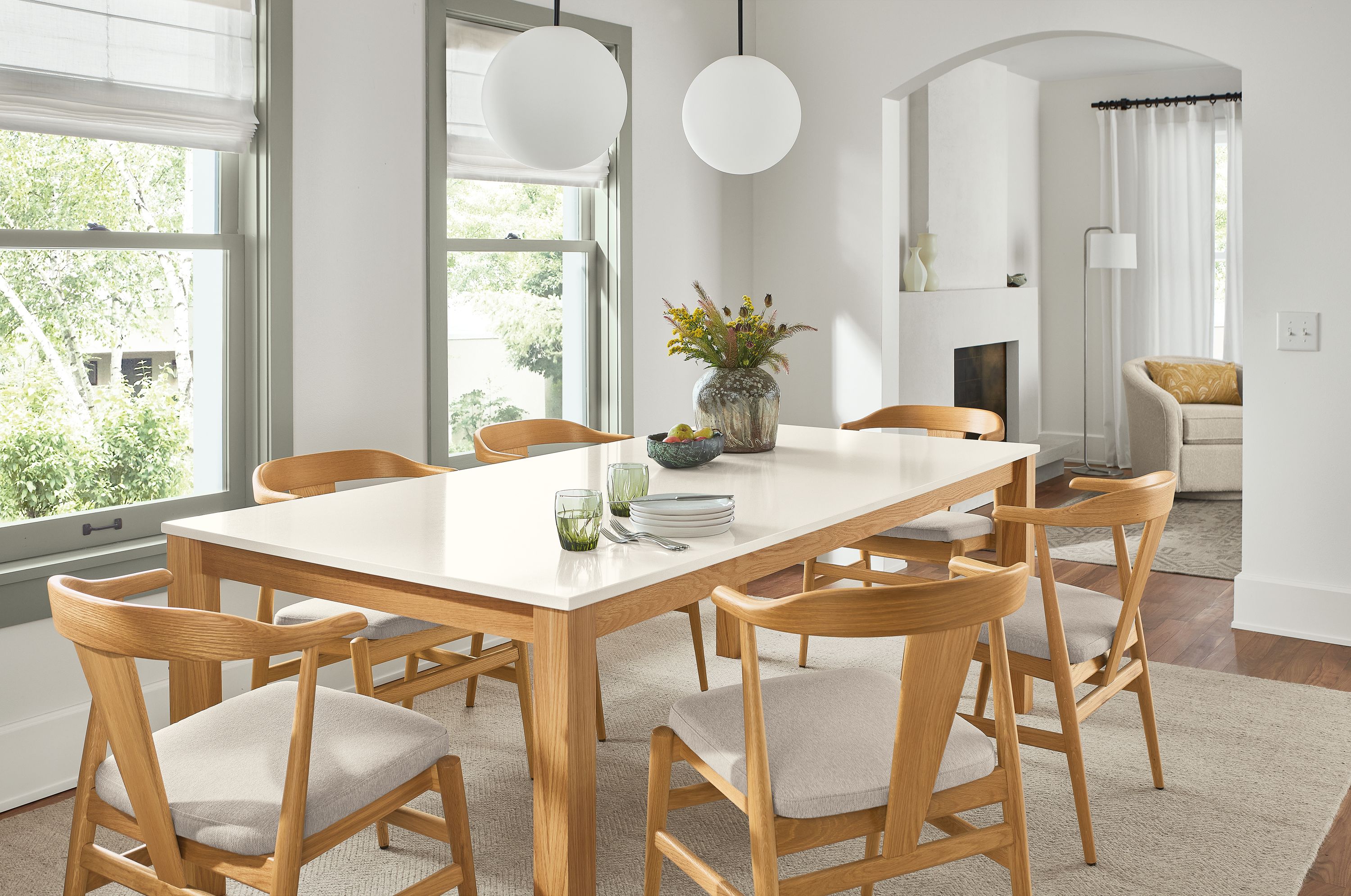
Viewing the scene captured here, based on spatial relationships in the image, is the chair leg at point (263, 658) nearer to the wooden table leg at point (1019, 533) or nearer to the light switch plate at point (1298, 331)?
the wooden table leg at point (1019, 533)

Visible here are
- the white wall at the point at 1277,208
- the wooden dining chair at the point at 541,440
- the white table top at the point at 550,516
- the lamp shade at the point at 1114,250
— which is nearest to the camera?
the white table top at the point at 550,516

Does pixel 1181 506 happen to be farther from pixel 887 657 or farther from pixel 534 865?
pixel 534 865

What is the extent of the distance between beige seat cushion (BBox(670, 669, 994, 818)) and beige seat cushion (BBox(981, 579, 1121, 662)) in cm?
54

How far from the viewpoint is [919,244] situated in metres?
5.84

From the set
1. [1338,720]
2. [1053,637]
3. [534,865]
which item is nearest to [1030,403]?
[1338,720]

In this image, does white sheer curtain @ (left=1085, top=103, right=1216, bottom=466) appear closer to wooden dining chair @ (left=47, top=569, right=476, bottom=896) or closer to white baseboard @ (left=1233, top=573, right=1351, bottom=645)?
white baseboard @ (left=1233, top=573, right=1351, bottom=645)

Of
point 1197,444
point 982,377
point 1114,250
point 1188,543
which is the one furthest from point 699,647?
point 1114,250

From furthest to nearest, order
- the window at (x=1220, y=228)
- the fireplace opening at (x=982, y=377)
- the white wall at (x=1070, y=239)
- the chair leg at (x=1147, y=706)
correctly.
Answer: the white wall at (x=1070, y=239) < the window at (x=1220, y=228) < the fireplace opening at (x=982, y=377) < the chair leg at (x=1147, y=706)

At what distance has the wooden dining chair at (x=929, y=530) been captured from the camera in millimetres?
3439

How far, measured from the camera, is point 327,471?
9.69 feet

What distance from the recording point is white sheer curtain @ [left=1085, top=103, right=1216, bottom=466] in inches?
298

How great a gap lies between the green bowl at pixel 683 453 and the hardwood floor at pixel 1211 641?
164 centimetres

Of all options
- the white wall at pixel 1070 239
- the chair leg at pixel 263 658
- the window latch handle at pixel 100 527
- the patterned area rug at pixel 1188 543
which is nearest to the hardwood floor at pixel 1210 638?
the patterned area rug at pixel 1188 543

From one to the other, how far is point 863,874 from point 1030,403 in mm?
6201
